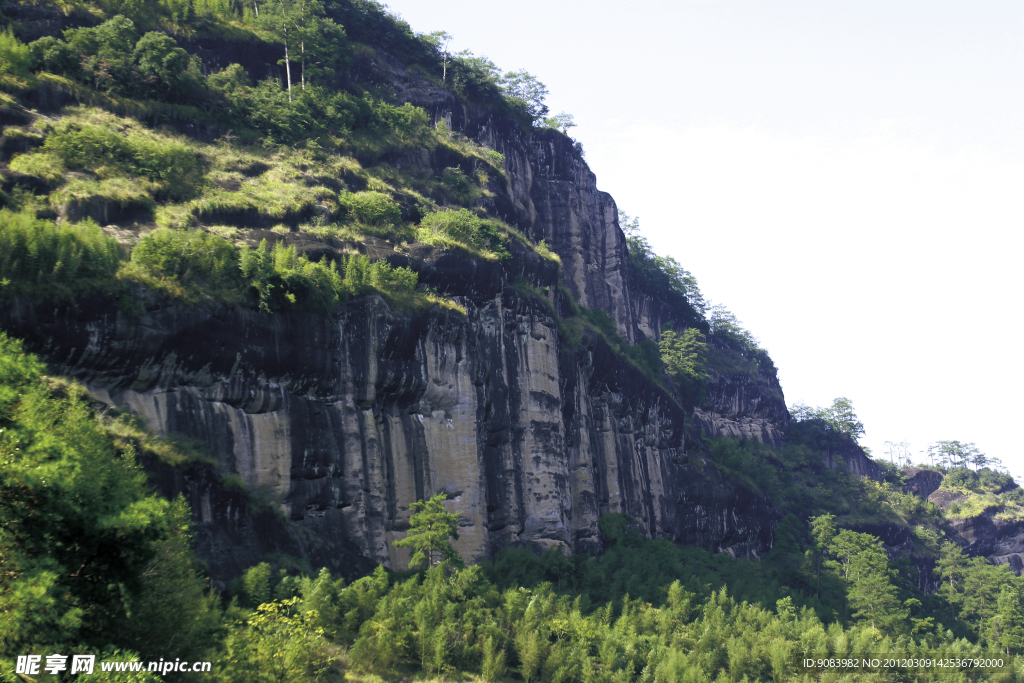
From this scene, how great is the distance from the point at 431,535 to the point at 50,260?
1532 cm

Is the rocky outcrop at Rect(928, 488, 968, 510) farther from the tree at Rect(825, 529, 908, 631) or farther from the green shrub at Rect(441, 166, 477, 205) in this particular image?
the green shrub at Rect(441, 166, 477, 205)

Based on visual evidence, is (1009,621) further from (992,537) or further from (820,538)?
(992,537)

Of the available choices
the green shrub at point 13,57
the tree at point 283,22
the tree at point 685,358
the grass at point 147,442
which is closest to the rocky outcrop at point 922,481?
the tree at point 685,358

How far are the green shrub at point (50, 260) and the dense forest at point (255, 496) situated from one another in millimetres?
79

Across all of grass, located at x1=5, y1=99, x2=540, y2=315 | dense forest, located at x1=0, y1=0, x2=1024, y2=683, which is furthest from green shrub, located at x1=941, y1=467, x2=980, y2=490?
grass, located at x1=5, y1=99, x2=540, y2=315

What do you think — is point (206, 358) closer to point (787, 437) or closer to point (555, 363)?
point (555, 363)

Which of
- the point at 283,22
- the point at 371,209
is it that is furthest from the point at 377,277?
the point at 283,22

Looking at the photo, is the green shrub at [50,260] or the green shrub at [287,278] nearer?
the green shrub at [50,260]

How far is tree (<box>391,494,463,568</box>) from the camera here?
102 feet

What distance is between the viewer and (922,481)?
93.1 meters

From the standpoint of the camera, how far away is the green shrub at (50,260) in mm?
24812

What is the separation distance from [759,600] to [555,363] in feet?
52.4

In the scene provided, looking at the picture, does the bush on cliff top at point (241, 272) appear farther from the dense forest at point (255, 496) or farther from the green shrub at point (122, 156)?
the green shrub at point (122, 156)

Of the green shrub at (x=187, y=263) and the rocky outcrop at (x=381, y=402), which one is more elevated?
the green shrub at (x=187, y=263)
